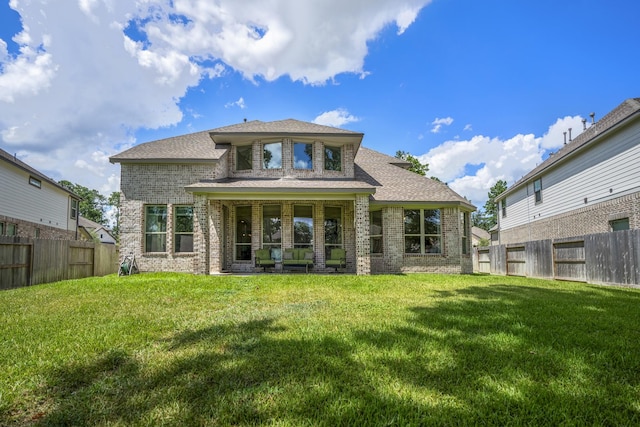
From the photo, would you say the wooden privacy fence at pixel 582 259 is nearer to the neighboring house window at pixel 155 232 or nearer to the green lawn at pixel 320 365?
the green lawn at pixel 320 365

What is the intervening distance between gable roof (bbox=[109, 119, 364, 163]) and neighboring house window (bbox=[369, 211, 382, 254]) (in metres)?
3.49

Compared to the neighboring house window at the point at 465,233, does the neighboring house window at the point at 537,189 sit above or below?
above

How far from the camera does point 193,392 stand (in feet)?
7.64

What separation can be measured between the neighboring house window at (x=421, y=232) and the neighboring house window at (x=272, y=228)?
18.4 feet

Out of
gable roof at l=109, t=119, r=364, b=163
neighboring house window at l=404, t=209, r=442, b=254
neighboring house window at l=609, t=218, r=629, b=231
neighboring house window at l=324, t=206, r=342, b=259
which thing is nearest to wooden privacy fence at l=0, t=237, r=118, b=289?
gable roof at l=109, t=119, r=364, b=163

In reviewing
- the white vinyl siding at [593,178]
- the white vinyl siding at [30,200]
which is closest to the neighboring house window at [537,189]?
the white vinyl siding at [593,178]

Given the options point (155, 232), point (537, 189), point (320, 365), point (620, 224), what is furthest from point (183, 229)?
point (537, 189)

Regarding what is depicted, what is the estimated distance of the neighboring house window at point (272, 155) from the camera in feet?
45.4

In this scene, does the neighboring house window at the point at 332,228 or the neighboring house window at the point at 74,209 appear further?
the neighboring house window at the point at 74,209

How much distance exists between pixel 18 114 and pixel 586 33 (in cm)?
3198

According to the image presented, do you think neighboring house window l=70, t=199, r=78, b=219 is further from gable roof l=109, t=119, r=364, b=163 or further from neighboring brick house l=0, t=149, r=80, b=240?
gable roof l=109, t=119, r=364, b=163

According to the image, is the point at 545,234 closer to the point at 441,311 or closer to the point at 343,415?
the point at 441,311

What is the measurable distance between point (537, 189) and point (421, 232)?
1010 cm

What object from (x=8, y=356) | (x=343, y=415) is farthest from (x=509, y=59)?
(x=8, y=356)
